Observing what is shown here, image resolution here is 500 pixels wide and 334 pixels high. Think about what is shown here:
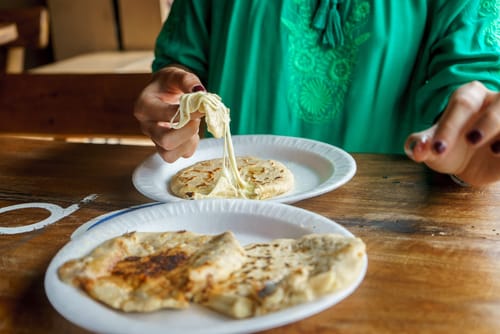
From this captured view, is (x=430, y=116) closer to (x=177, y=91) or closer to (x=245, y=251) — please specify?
(x=177, y=91)

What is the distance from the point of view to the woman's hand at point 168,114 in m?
0.99

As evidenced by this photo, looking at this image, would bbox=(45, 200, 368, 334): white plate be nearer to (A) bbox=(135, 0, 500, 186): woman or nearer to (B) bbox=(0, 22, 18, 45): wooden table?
(A) bbox=(135, 0, 500, 186): woman

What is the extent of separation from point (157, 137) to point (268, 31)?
18.8 inches

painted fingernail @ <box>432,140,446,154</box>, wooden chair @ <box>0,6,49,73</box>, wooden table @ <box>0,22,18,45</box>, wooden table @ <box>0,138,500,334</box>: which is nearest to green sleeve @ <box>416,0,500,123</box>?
wooden table @ <box>0,138,500,334</box>

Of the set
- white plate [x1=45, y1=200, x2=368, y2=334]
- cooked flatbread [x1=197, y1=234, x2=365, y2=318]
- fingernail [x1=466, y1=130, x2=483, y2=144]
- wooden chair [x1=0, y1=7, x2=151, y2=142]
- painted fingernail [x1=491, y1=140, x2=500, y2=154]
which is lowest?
wooden chair [x1=0, y1=7, x2=151, y2=142]

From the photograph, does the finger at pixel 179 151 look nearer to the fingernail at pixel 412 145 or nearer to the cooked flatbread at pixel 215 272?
the cooked flatbread at pixel 215 272

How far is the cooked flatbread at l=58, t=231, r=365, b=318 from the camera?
542 millimetres

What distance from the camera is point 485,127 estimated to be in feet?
2.14

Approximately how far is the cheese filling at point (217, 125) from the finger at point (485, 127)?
15.7 inches

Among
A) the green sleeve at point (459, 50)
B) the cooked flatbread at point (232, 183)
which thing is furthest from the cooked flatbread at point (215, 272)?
the green sleeve at point (459, 50)

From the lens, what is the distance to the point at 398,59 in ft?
4.30

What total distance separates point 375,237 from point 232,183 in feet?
0.99

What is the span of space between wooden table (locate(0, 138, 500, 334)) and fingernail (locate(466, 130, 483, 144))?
157mm

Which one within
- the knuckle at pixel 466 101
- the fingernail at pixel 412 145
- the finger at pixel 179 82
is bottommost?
the finger at pixel 179 82
